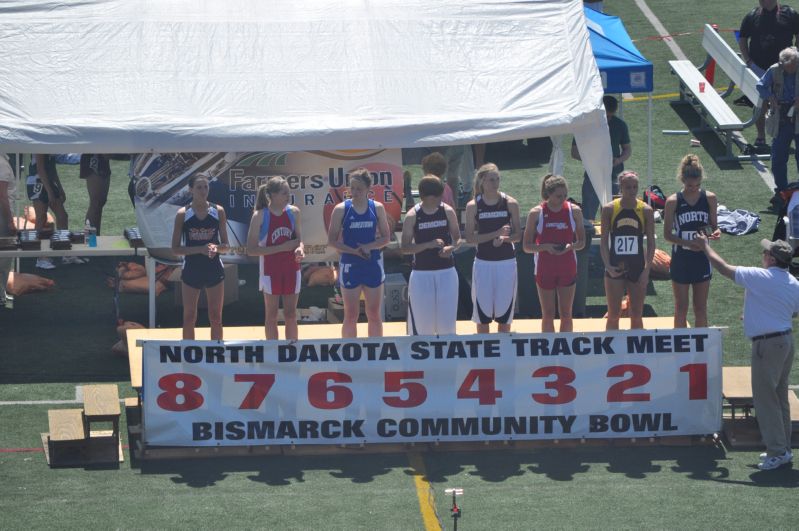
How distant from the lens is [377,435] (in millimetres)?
10594

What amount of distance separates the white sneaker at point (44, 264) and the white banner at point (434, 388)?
559cm

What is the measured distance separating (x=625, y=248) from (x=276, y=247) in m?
2.90

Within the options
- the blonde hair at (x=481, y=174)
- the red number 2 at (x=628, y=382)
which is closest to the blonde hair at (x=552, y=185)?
the blonde hair at (x=481, y=174)

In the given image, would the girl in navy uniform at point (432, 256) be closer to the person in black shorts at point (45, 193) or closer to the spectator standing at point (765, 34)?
the person in black shorts at point (45, 193)

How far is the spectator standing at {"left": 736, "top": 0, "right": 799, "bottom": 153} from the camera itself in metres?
18.5

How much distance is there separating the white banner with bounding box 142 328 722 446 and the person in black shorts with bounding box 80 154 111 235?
5.30 m

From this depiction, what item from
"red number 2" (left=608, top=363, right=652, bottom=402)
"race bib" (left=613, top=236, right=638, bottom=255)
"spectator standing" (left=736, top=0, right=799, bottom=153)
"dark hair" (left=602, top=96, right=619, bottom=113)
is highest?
"spectator standing" (left=736, top=0, right=799, bottom=153)

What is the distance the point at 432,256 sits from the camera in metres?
11.2

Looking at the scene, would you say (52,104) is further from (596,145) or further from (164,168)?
(596,145)

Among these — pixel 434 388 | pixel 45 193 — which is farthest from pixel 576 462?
Answer: pixel 45 193

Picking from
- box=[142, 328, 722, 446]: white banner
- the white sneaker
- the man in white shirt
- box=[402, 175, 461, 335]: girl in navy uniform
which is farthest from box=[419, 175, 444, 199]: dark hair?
the white sneaker

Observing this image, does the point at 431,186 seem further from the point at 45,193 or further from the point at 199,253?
the point at 45,193

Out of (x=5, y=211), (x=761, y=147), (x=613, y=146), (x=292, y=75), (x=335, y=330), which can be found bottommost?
(x=335, y=330)

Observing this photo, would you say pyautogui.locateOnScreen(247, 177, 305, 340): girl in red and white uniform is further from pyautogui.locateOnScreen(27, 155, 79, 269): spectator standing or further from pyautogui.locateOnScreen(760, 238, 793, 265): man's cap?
pyautogui.locateOnScreen(27, 155, 79, 269): spectator standing
